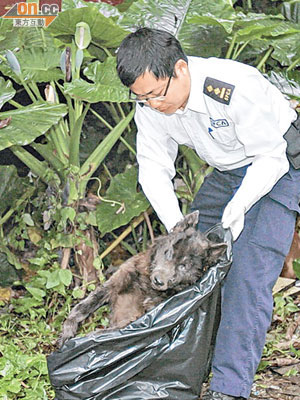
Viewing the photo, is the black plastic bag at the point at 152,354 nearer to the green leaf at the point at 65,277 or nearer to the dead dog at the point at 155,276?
the dead dog at the point at 155,276

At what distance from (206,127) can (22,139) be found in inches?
42.3

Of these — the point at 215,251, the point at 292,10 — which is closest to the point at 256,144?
the point at 215,251

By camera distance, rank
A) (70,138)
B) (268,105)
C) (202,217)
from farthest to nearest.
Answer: (70,138) < (202,217) < (268,105)

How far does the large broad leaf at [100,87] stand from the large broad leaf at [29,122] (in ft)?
0.39

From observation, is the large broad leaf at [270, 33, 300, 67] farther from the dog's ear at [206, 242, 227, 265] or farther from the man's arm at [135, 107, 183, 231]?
the dog's ear at [206, 242, 227, 265]

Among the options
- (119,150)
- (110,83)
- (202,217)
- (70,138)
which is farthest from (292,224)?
(119,150)

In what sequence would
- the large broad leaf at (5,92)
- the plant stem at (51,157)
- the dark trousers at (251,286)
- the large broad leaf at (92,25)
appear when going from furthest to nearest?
the plant stem at (51,157) → the large broad leaf at (92,25) → the large broad leaf at (5,92) → the dark trousers at (251,286)

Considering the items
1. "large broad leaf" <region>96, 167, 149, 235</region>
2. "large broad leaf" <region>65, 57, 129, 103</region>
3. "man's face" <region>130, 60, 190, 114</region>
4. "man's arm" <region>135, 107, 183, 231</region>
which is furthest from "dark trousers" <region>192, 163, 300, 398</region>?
"large broad leaf" <region>96, 167, 149, 235</region>

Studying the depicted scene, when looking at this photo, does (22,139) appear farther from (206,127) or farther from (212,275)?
(212,275)

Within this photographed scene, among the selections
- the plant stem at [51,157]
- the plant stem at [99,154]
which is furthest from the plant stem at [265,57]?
the plant stem at [51,157]

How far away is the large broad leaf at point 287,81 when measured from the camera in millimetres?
4355

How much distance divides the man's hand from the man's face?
17.2 inches

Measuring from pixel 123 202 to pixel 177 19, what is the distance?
1087 millimetres

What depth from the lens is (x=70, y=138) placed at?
4.29m
